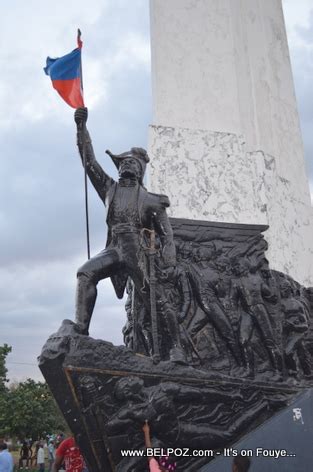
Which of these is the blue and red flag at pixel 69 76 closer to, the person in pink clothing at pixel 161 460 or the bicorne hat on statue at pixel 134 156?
the bicorne hat on statue at pixel 134 156

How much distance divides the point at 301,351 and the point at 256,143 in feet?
8.78

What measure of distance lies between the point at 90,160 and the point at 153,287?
5.01 feet

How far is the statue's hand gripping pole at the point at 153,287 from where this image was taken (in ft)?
15.2

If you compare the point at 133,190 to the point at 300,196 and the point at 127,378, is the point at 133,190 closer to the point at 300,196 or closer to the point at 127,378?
the point at 127,378

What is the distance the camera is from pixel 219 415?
15.1ft

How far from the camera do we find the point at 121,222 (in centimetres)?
519

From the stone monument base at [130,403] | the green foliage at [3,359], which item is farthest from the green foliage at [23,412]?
the stone monument base at [130,403]

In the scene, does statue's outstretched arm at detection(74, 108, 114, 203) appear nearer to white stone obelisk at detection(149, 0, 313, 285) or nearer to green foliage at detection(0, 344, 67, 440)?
white stone obelisk at detection(149, 0, 313, 285)

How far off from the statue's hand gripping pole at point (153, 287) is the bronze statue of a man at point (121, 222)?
92 mm

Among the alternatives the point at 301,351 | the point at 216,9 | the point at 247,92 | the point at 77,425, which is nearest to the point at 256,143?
the point at 247,92

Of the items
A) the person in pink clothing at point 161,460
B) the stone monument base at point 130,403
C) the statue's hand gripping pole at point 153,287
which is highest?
the statue's hand gripping pole at point 153,287

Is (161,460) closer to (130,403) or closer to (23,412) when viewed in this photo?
(130,403)

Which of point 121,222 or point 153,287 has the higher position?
point 121,222

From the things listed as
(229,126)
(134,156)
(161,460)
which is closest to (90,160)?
(134,156)
